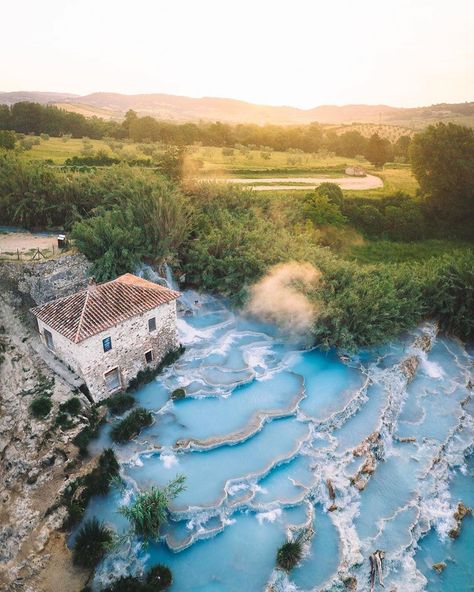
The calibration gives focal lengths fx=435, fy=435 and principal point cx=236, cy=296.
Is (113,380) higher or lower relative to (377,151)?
lower

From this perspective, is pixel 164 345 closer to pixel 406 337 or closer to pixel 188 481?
pixel 188 481

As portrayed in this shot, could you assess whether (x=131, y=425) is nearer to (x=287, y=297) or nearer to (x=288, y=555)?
(x=288, y=555)

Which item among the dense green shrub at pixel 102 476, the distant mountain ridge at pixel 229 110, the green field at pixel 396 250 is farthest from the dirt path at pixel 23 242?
the distant mountain ridge at pixel 229 110

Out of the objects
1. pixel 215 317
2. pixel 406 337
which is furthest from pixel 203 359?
pixel 406 337

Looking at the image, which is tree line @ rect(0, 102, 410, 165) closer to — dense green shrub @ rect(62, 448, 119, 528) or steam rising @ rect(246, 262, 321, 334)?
steam rising @ rect(246, 262, 321, 334)

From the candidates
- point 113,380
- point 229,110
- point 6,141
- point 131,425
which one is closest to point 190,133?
point 6,141

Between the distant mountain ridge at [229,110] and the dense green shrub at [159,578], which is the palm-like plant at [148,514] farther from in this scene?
the distant mountain ridge at [229,110]

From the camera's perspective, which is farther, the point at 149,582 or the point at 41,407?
the point at 41,407
